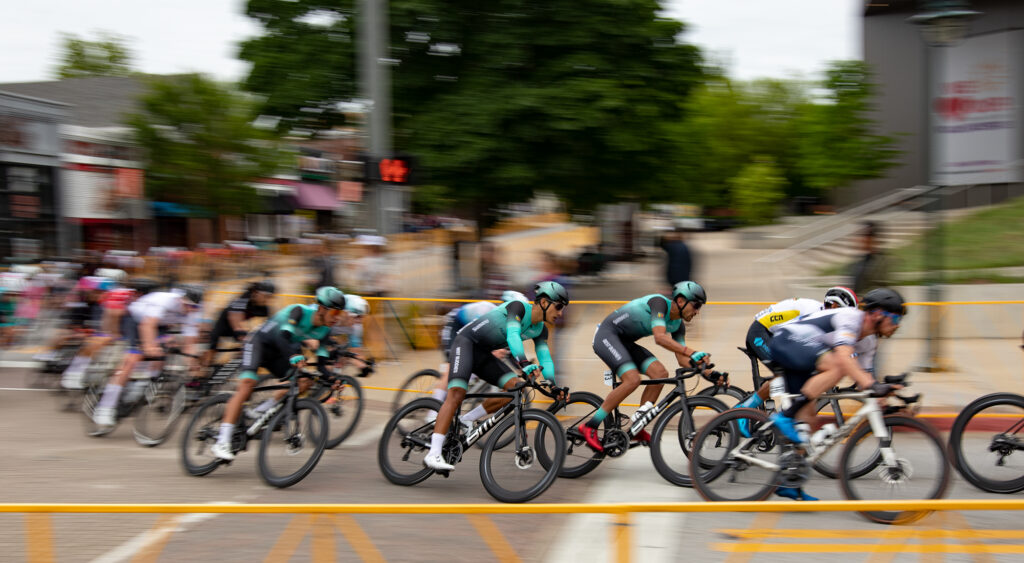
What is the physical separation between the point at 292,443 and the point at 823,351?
4.61 metres

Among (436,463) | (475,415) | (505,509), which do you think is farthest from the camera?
(475,415)

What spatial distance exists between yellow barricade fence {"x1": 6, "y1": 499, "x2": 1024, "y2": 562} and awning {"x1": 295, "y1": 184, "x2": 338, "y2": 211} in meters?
47.0

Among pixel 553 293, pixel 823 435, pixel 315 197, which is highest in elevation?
pixel 315 197

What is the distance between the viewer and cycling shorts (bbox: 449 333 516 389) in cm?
747

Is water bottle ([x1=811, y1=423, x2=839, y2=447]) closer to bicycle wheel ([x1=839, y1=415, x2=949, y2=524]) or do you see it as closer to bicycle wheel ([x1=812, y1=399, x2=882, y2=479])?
bicycle wheel ([x1=812, y1=399, x2=882, y2=479])

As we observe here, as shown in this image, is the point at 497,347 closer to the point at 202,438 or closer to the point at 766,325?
the point at 766,325

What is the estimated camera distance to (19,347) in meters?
16.1

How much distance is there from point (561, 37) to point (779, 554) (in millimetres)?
13894

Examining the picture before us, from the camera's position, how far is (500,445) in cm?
734

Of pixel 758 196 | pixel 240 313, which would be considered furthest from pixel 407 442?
pixel 758 196

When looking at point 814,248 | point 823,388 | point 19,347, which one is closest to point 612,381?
point 823,388

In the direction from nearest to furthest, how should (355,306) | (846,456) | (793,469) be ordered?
(846,456)
(793,469)
(355,306)

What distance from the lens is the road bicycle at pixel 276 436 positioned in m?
7.56

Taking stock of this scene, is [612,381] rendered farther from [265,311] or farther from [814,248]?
[814,248]
